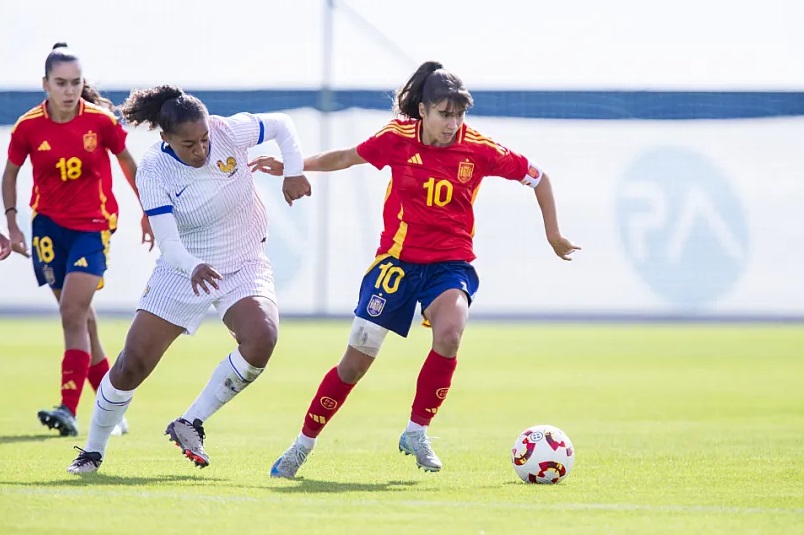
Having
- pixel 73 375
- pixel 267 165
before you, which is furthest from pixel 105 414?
pixel 73 375

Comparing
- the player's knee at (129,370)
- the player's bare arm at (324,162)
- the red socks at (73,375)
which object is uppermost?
the player's bare arm at (324,162)

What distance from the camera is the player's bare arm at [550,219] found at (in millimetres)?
7551

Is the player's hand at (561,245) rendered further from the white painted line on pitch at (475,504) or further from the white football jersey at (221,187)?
the white painted line on pitch at (475,504)

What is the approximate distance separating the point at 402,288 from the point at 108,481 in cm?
170

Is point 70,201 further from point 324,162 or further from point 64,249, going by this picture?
point 324,162

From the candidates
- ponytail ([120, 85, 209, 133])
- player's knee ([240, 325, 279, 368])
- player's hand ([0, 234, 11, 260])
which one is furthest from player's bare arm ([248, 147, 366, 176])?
player's hand ([0, 234, 11, 260])

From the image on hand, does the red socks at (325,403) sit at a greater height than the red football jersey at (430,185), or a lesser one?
lesser

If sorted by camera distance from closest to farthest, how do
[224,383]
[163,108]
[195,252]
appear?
1. [163,108]
2. [224,383]
3. [195,252]

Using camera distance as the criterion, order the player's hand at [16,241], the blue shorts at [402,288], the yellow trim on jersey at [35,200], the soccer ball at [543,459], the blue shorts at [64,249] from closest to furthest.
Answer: the soccer ball at [543,459] → the blue shorts at [402,288] → the player's hand at [16,241] → the blue shorts at [64,249] → the yellow trim on jersey at [35,200]

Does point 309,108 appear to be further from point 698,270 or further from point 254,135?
point 254,135

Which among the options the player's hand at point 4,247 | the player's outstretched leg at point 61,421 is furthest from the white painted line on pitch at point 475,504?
the player's outstretched leg at point 61,421

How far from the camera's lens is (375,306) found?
7.27 m

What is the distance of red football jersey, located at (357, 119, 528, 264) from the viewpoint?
7.38m

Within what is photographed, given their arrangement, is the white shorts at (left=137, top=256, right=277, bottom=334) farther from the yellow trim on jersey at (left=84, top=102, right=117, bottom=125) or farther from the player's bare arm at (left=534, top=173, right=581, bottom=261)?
the yellow trim on jersey at (left=84, top=102, right=117, bottom=125)
